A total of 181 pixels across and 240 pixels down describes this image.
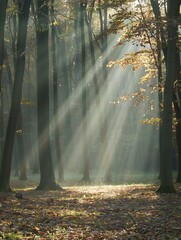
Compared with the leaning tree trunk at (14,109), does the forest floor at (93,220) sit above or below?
below

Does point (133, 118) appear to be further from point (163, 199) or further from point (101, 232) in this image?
point (101, 232)

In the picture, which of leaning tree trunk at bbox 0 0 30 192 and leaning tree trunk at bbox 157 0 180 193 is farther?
leaning tree trunk at bbox 0 0 30 192

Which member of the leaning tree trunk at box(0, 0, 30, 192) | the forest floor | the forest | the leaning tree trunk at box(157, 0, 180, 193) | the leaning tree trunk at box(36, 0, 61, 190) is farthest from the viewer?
the leaning tree trunk at box(36, 0, 61, 190)

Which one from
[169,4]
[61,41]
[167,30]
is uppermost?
[61,41]

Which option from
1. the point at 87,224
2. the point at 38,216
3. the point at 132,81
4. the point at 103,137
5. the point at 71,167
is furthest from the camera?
the point at 132,81

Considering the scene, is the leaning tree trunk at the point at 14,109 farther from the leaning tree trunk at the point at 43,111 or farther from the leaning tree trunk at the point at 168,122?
the leaning tree trunk at the point at 168,122

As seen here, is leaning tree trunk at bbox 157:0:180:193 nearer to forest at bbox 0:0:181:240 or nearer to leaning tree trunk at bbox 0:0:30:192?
forest at bbox 0:0:181:240

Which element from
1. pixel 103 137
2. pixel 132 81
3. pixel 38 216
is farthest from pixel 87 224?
pixel 132 81

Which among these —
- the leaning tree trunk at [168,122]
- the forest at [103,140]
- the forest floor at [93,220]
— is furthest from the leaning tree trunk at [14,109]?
the leaning tree trunk at [168,122]

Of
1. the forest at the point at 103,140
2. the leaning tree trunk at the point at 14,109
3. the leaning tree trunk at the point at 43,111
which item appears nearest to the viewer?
the forest at the point at 103,140

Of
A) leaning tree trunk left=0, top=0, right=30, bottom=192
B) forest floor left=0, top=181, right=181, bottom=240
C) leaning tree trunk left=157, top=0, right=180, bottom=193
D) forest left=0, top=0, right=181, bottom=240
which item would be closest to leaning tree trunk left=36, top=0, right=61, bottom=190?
forest left=0, top=0, right=181, bottom=240

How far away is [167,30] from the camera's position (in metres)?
13.7

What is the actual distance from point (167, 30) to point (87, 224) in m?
8.12

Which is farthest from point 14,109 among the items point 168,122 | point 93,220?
point 93,220
